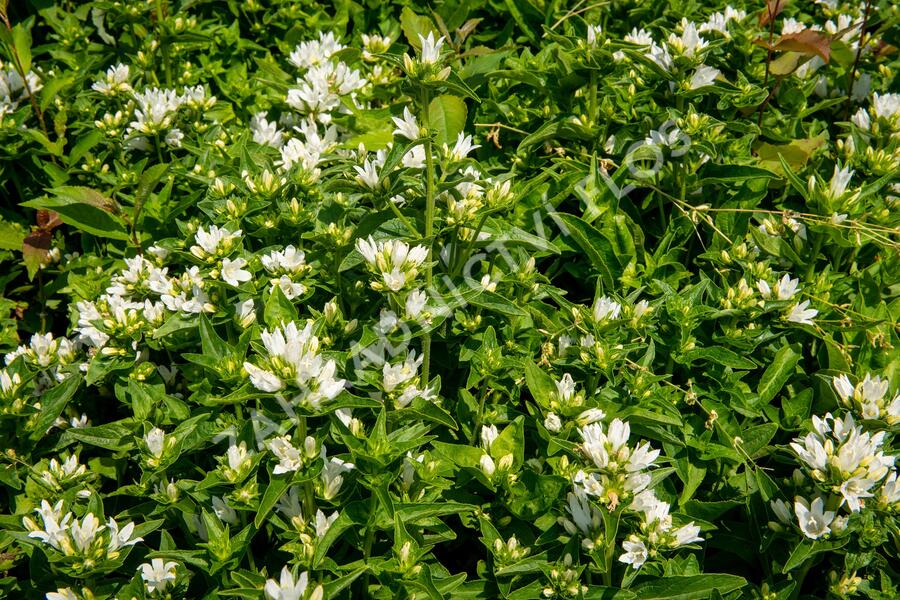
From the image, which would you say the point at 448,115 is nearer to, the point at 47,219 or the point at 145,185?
the point at 145,185

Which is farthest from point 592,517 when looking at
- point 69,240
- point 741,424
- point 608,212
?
point 69,240

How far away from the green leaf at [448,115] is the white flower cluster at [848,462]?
207 cm

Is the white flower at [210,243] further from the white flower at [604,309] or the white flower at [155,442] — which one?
the white flower at [604,309]

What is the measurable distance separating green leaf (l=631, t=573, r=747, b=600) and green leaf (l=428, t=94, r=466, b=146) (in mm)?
2183

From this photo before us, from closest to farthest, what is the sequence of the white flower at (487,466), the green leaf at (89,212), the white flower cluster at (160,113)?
the white flower at (487,466)
the green leaf at (89,212)
the white flower cluster at (160,113)

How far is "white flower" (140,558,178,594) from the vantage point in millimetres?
2688

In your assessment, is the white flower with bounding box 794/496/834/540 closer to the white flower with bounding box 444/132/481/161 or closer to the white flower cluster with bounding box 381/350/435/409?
the white flower cluster with bounding box 381/350/435/409

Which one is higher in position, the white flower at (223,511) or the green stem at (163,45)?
the green stem at (163,45)

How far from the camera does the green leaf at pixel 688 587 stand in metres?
2.64

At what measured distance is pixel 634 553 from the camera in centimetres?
260

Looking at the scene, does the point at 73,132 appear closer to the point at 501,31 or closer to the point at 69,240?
the point at 69,240

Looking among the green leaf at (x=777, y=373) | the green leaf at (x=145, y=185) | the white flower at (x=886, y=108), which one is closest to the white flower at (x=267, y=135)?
the green leaf at (x=145, y=185)

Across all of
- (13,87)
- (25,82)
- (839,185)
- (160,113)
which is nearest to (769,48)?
(839,185)

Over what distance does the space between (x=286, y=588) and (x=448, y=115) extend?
2.35 metres
